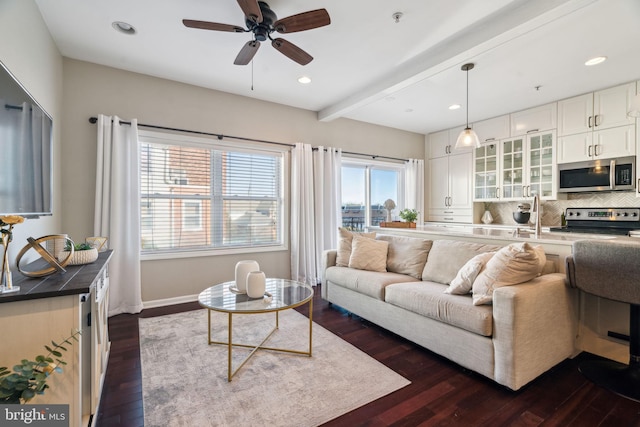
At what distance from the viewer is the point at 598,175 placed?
3.84 m

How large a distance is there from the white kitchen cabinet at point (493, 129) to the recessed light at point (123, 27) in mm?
5075

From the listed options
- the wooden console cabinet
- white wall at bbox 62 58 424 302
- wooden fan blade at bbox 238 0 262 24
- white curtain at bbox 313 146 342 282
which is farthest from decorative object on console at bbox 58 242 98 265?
white curtain at bbox 313 146 342 282

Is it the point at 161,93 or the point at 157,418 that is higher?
the point at 161,93

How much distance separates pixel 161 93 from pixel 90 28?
3.22 feet

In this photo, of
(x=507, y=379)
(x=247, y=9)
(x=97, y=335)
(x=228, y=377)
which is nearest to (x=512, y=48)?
(x=247, y=9)

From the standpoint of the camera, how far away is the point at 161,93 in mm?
3549

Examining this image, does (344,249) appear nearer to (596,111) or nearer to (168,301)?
(168,301)

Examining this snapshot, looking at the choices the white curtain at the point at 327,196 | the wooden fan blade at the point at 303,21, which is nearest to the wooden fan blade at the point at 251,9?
the wooden fan blade at the point at 303,21

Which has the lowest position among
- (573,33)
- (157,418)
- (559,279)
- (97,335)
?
(157,418)

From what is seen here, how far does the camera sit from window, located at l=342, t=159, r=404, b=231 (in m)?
5.23

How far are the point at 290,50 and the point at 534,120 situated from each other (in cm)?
398

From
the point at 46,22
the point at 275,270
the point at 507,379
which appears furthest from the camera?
the point at 275,270

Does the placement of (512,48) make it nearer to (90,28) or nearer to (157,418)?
(90,28)

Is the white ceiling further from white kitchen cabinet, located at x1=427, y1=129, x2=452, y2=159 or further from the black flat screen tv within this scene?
white kitchen cabinet, located at x1=427, y1=129, x2=452, y2=159
